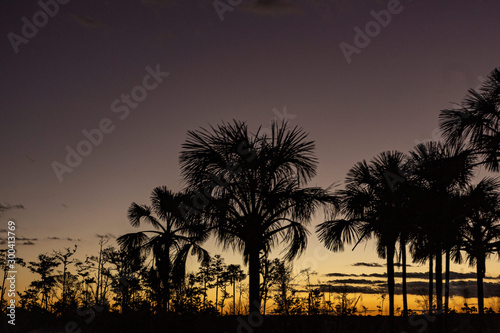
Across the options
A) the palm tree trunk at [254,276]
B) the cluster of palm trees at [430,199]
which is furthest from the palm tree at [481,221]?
the palm tree trunk at [254,276]

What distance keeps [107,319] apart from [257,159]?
653 cm

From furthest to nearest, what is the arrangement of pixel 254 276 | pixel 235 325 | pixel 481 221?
pixel 481 221 → pixel 254 276 → pixel 235 325

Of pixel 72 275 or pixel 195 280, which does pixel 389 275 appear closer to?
pixel 195 280

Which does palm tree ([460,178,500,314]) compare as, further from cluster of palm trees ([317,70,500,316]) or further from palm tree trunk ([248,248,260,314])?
palm tree trunk ([248,248,260,314])

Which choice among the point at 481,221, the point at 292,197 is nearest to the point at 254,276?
the point at 292,197

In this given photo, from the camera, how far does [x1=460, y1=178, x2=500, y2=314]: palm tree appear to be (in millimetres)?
18688

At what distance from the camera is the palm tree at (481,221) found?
1869cm

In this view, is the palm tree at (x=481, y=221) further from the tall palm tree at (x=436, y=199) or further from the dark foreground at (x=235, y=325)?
the dark foreground at (x=235, y=325)

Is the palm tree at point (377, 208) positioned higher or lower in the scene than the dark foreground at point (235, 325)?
higher

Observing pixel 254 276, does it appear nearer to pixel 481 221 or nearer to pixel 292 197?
pixel 292 197

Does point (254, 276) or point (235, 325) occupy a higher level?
point (254, 276)

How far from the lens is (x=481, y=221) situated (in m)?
22.4

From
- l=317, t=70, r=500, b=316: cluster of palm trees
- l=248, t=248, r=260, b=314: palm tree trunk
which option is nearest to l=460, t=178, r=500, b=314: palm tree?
l=317, t=70, r=500, b=316: cluster of palm trees

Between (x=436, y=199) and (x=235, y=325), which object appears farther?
(x=436, y=199)
